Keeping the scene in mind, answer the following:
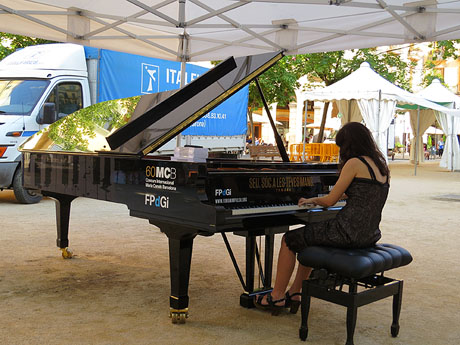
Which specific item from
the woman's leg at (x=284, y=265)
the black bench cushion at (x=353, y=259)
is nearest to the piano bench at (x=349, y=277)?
the black bench cushion at (x=353, y=259)

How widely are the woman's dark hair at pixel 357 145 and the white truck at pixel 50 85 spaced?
659 cm

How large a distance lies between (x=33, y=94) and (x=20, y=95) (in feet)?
0.74

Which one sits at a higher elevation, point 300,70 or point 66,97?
point 300,70

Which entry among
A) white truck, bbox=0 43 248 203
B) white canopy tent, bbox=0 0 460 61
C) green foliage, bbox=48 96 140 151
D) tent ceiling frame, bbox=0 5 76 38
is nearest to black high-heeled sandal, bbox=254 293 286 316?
green foliage, bbox=48 96 140 151

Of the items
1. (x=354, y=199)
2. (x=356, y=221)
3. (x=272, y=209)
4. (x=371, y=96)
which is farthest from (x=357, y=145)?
(x=371, y=96)

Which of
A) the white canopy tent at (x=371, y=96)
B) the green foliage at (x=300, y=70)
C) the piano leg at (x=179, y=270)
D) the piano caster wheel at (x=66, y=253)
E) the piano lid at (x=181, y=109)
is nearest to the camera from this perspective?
the piano leg at (x=179, y=270)

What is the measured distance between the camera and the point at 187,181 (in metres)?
3.81

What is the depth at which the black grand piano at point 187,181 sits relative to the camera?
3.83 metres

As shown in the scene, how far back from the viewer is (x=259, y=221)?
12.9ft

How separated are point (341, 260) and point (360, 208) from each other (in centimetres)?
44

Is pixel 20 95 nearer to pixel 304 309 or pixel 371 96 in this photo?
pixel 304 309

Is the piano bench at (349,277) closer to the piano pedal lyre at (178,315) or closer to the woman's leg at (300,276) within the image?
the woman's leg at (300,276)

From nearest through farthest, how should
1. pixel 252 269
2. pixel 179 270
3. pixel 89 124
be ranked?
pixel 179 270
pixel 252 269
pixel 89 124

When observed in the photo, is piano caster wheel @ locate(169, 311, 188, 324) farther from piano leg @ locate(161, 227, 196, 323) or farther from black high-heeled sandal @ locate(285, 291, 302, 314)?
black high-heeled sandal @ locate(285, 291, 302, 314)
